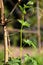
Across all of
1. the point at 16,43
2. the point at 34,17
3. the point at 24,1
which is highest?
the point at 24,1

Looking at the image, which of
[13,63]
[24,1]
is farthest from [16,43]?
[13,63]

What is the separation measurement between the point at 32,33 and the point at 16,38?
17.8 inches

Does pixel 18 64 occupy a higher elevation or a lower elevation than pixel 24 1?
lower

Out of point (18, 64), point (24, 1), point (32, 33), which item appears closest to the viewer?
point (18, 64)

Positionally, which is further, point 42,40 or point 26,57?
point 42,40

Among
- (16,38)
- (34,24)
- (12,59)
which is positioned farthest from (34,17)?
(12,59)

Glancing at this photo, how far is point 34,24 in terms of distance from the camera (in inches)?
273

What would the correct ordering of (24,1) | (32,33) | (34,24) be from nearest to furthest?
(24,1) < (32,33) < (34,24)

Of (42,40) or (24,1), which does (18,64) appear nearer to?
(24,1)

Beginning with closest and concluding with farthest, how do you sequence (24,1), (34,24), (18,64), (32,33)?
(18,64)
(24,1)
(32,33)
(34,24)

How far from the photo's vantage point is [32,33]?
6.51 metres

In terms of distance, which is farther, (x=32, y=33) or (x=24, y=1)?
(x=32, y=33)

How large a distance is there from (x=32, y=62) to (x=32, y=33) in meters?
4.68

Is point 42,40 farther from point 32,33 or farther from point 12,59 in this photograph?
point 12,59
